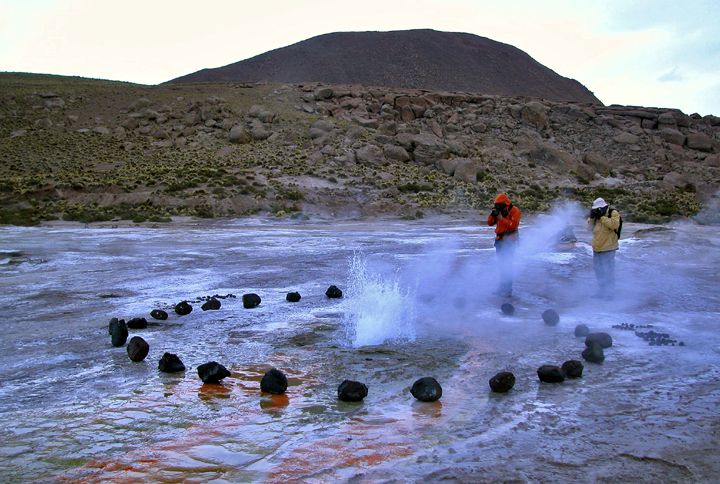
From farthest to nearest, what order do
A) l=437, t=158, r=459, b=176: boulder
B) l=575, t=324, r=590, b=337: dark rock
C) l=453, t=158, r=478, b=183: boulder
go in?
l=437, t=158, r=459, b=176: boulder
l=453, t=158, r=478, b=183: boulder
l=575, t=324, r=590, b=337: dark rock

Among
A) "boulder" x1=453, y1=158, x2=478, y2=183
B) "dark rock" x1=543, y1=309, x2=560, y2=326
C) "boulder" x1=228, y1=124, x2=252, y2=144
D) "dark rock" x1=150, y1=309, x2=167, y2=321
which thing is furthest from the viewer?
"boulder" x1=228, y1=124, x2=252, y2=144

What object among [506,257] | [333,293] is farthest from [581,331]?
[333,293]

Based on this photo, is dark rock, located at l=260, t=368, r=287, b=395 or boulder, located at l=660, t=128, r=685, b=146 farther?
boulder, located at l=660, t=128, r=685, b=146

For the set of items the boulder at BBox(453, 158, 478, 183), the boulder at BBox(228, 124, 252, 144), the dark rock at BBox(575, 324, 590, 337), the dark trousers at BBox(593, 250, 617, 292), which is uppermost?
the boulder at BBox(228, 124, 252, 144)

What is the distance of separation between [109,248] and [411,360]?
12.2m

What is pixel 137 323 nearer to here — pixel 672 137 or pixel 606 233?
pixel 606 233

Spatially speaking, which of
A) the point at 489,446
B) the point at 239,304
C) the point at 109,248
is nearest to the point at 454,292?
the point at 239,304

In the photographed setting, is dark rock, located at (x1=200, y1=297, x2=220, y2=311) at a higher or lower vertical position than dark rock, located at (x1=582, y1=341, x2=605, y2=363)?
lower

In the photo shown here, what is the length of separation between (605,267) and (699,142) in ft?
147

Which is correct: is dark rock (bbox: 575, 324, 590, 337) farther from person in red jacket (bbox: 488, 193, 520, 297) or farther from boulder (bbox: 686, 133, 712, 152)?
boulder (bbox: 686, 133, 712, 152)

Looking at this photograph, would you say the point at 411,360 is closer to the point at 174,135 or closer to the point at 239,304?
the point at 239,304

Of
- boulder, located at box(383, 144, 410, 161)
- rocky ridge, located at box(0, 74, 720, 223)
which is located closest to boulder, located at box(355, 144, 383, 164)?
rocky ridge, located at box(0, 74, 720, 223)

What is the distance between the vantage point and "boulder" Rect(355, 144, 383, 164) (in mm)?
36531

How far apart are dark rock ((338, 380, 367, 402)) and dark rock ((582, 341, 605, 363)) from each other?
2.00 metres
